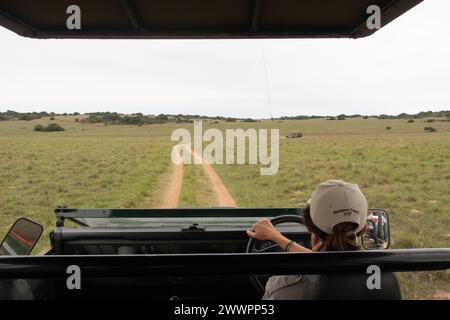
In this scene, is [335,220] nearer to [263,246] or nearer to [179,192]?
[263,246]

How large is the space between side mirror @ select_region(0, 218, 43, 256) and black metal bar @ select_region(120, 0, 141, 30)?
51.8 inches

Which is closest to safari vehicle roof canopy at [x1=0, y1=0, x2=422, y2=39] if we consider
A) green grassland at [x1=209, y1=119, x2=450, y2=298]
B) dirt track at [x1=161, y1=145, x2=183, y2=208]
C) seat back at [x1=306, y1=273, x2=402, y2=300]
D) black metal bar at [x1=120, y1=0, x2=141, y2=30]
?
black metal bar at [x1=120, y1=0, x2=141, y2=30]

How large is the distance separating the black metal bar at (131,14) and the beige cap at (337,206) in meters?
1.58

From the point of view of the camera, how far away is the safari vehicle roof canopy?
9.36 feet

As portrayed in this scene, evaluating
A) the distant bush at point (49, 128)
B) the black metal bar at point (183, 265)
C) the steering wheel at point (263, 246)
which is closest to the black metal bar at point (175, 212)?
the steering wheel at point (263, 246)

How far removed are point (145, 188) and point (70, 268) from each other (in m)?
16.8

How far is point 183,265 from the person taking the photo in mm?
1459

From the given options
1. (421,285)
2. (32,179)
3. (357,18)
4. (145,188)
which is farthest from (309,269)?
(32,179)

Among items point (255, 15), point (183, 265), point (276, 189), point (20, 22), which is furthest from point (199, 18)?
point (276, 189)

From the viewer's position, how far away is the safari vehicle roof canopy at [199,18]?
9.36ft

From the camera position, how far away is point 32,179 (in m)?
23.0

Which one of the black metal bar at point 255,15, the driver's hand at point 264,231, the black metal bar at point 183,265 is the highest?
the black metal bar at point 255,15

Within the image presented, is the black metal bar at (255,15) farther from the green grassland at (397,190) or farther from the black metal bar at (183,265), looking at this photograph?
the green grassland at (397,190)

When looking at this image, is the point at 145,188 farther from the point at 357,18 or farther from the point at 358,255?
the point at 358,255
